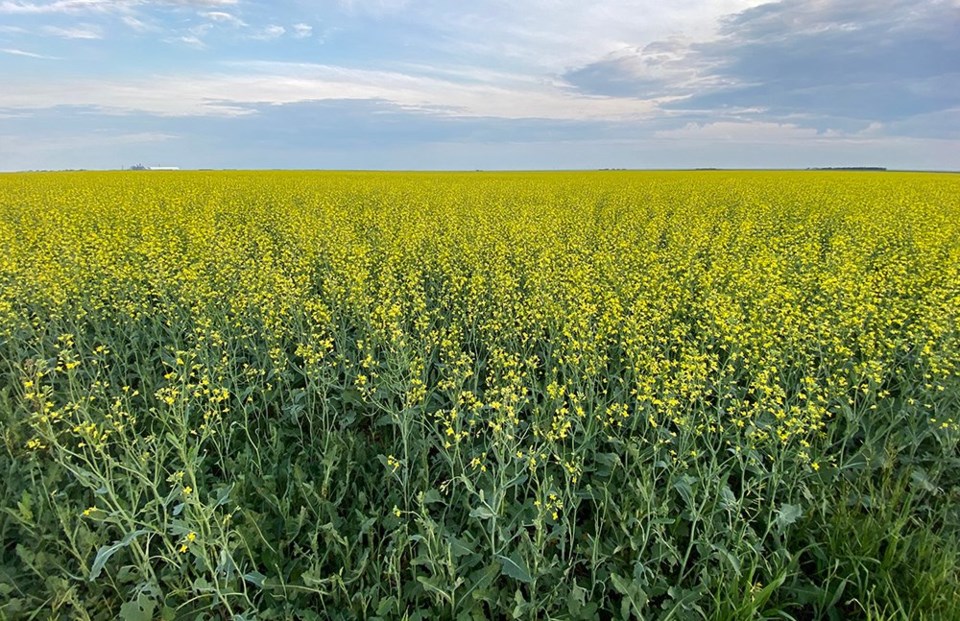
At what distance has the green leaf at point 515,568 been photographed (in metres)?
2.61

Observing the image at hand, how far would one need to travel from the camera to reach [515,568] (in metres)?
2.69

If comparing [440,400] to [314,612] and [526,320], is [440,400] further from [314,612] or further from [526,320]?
[314,612]

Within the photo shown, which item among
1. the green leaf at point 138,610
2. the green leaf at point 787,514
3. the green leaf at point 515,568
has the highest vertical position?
the green leaf at point 787,514

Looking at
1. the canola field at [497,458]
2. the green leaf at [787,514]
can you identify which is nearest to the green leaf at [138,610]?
the canola field at [497,458]

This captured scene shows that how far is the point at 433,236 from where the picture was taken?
8.95 metres

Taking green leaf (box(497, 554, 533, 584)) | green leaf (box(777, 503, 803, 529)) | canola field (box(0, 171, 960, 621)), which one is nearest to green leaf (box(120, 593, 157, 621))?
canola field (box(0, 171, 960, 621))

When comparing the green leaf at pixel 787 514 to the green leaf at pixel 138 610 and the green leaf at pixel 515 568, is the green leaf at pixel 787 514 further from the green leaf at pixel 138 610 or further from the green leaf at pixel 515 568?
the green leaf at pixel 138 610

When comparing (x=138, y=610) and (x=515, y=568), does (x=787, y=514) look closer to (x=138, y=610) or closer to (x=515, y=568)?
(x=515, y=568)

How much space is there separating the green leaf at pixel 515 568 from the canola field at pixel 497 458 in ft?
0.05

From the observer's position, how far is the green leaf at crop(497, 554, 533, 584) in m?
2.61

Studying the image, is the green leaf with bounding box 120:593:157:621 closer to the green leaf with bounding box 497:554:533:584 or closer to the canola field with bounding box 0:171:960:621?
the canola field with bounding box 0:171:960:621

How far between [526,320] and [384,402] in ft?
4.98

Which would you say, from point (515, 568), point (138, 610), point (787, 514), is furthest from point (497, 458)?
point (138, 610)

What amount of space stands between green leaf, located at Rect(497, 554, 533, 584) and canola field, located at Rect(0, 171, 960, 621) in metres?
0.02
